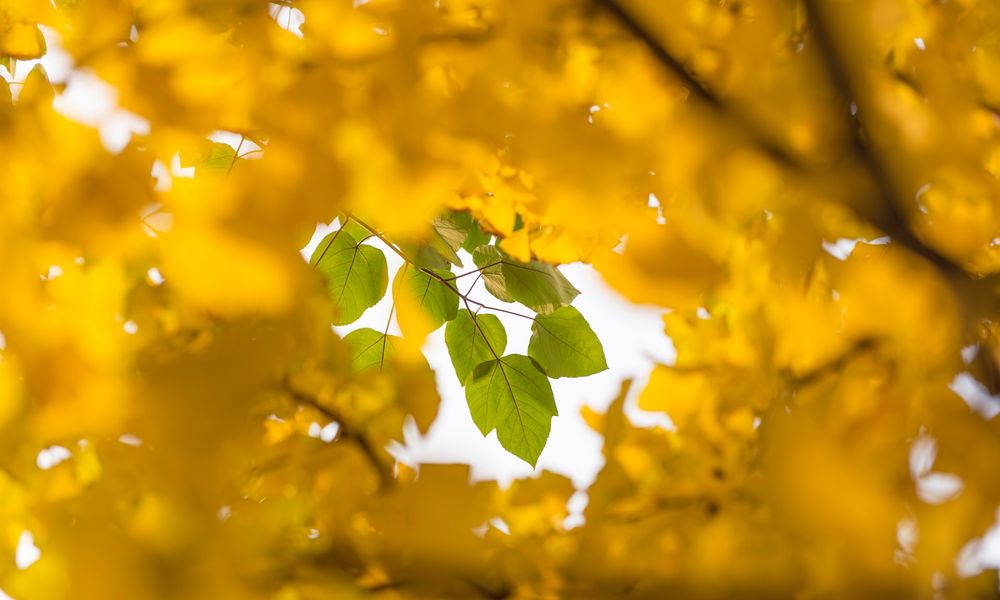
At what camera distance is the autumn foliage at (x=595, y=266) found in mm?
344

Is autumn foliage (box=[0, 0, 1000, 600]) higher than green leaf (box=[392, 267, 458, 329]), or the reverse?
autumn foliage (box=[0, 0, 1000, 600])

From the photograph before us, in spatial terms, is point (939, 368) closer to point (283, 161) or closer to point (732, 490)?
point (732, 490)

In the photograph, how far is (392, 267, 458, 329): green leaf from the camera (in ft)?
2.87

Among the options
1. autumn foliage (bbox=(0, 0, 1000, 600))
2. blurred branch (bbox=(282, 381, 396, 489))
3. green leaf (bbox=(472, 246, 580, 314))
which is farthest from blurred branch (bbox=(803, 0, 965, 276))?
green leaf (bbox=(472, 246, 580, 314))

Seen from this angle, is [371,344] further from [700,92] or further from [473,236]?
[700,92]

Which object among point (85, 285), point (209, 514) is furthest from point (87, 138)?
point (209, 514)

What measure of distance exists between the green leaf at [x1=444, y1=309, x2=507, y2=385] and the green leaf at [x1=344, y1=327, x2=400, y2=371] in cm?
9

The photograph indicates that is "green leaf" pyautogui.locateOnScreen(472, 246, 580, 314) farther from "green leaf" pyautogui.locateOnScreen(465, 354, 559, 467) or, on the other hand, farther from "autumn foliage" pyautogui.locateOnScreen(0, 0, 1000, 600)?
"autumn foliage" pyautogui.locateOnScreen(0, 0, 1000, 600)

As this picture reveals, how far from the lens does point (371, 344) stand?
33.3 inches

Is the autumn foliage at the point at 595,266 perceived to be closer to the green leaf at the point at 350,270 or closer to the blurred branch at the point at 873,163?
the blurred branch at the point at 873,163

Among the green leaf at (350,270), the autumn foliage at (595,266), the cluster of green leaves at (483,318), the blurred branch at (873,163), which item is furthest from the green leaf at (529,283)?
the blurred branch at (873,163)

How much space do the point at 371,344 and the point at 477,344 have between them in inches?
5.1

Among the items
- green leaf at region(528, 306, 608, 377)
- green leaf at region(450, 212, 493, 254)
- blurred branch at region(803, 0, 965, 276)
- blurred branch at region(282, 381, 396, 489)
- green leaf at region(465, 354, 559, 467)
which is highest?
blurred branch at region(803, 0, 965, 276)

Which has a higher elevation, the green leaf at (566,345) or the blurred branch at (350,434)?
the blurred branch at (350,434)
